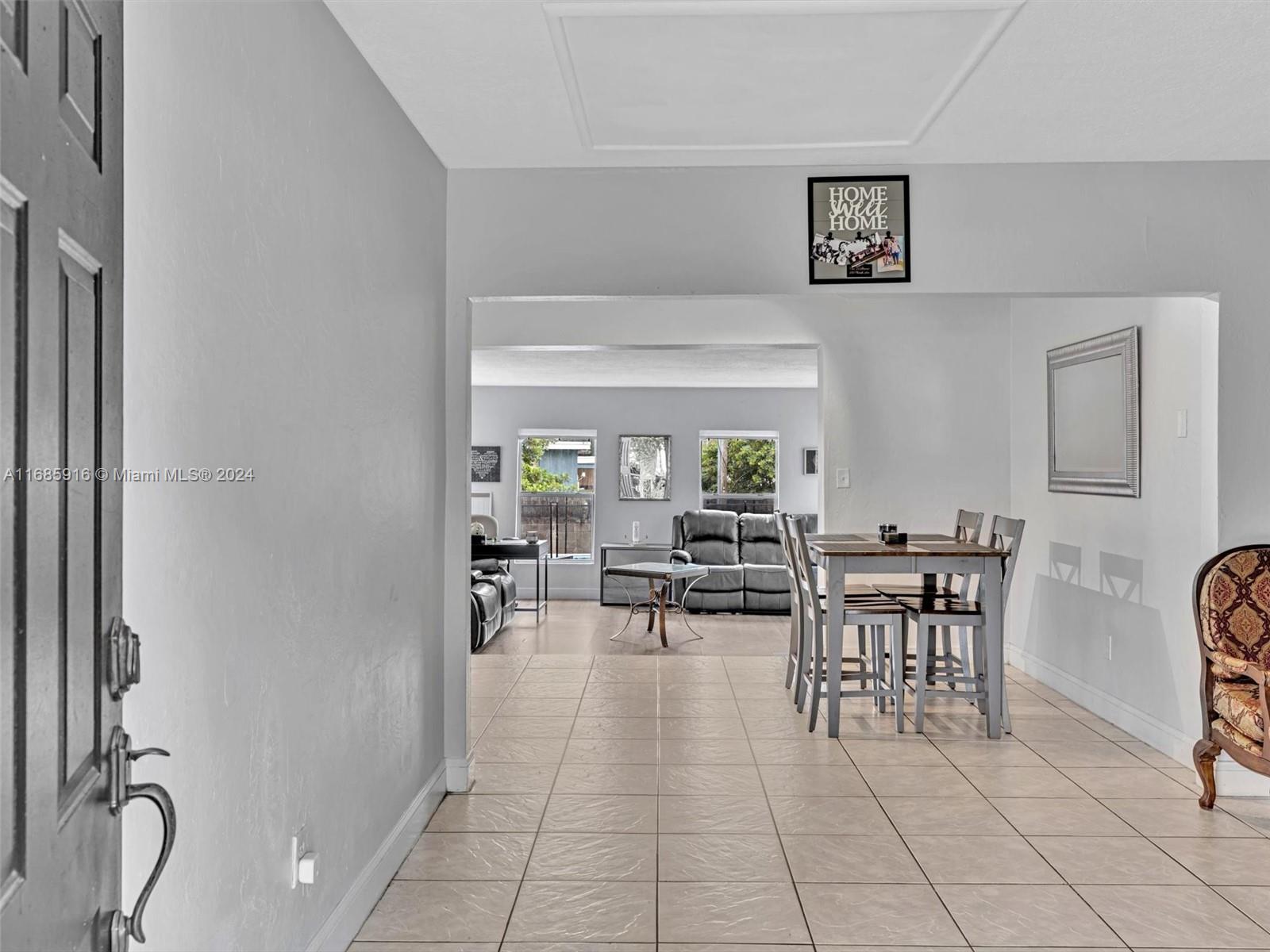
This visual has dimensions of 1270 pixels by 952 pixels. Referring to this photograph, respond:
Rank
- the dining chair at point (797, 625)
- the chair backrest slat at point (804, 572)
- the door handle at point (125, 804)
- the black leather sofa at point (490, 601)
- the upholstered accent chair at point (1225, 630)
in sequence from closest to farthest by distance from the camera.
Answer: the door handle at point (125, 804)
the upholstered accent chair at point (1225, 630)
the chair backrest slat at point (804, 572)
the dining chair at point (797, 625)
the black leather sofa at point (490, 601)

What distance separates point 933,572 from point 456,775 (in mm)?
2532

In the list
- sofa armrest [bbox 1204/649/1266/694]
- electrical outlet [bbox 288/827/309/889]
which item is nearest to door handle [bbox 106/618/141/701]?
electrical outlet [bbox 288/827/309/889]

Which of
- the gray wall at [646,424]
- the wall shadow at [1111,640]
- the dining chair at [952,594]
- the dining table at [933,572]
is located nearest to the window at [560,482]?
the gray wall at [646,424]

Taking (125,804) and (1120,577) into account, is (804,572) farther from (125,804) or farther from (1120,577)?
(125,804)

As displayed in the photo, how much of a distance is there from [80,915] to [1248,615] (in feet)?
12.5

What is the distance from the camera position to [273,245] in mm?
1938

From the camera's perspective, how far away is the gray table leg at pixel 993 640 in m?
4.41

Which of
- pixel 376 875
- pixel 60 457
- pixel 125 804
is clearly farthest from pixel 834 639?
pixel 60 457

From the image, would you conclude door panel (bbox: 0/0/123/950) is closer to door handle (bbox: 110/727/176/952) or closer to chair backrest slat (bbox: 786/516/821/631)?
door handle (bbox: 110/727/176/952)

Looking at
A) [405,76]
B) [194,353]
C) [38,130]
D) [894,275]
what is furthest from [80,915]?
[894,275]

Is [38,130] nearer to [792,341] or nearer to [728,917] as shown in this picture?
[728,917]

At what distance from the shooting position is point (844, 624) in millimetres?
4770

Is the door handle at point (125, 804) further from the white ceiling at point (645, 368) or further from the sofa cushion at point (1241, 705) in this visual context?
the white ceiling at point (645, 368)

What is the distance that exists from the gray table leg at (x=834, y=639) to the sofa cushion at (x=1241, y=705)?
5.19 feet
